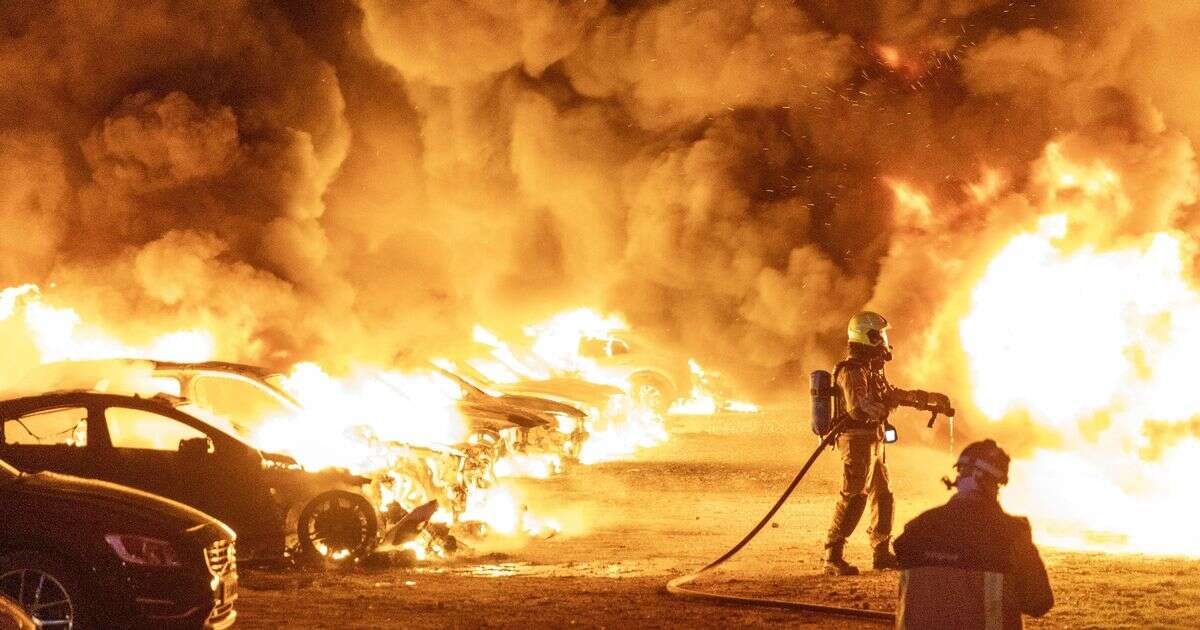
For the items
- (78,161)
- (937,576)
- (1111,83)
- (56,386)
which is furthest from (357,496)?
(78,161)

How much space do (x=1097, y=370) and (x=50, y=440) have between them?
29.7 feet

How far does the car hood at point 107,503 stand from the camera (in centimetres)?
694


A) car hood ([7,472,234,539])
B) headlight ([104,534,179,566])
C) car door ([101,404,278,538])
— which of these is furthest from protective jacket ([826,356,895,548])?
headlight ([104,534,179,566])

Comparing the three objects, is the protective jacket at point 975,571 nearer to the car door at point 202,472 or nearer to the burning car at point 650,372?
the car door at point 202,472

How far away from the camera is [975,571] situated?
4871 millimetres

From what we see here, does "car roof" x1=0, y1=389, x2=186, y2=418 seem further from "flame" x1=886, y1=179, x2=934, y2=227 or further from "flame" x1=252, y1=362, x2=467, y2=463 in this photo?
"flame" x1=886, y1=179, x2=934, y2=227

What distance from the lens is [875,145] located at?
1914 cm

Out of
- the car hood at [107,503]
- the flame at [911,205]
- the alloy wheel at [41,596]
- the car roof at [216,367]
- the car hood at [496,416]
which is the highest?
the flame at [911,205]

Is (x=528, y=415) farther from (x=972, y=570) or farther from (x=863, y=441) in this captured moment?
(x=972, y=570)

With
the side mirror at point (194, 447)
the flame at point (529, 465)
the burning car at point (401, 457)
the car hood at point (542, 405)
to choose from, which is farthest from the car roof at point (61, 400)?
the car hood at point (542, 405)

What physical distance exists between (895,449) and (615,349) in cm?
876

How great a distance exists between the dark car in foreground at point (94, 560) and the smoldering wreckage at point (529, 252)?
2 centimetres

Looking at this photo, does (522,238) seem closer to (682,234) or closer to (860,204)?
(682,234)

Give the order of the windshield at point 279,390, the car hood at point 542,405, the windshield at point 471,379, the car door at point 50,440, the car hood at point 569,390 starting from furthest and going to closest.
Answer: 1. the car hood at point 569,390
2. the car hood at point 542,405
3. the windshield at point 471,379
4. the windshield at point 279,390
5. the car door at point 50,440
